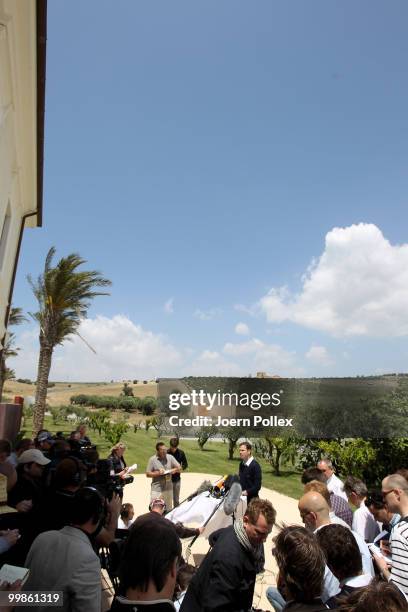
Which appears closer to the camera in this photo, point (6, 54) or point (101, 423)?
point (6, 54)

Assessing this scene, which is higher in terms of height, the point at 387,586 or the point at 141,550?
the point at 141,550

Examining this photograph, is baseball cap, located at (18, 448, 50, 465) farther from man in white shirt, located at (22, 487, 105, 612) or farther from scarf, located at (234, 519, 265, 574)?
scarf, located at (234, 519, 265, 574)

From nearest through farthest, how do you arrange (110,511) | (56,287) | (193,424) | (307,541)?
(307,541) < (110,511) < (193,424) < (56,287)

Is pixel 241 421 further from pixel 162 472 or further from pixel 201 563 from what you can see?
pixel 201 563

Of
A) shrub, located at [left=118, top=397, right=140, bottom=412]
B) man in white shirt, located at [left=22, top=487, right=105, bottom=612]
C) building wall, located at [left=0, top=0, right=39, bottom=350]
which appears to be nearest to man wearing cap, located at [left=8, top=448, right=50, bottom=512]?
man in white shirt, located at [left=22, top=487, right=105, bottom=612]

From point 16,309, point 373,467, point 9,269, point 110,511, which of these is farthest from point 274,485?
point 16,309

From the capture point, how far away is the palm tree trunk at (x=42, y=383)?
19422mm

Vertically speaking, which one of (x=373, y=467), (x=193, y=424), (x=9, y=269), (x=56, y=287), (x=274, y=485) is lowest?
(x=274, y=485)

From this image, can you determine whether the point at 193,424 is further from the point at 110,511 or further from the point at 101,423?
the point at 101,423

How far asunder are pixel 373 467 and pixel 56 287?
1610cm

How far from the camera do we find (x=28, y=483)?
444 centimetres

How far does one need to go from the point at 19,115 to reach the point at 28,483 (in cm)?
654

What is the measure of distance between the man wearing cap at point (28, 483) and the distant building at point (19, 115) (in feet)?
15.9

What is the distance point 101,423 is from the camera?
29.1m
